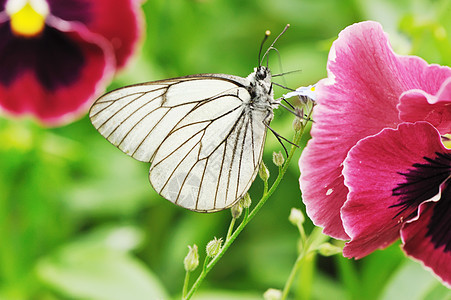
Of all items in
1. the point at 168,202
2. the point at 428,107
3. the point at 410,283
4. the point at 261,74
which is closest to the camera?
the point at 428,107

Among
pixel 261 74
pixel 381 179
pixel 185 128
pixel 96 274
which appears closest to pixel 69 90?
pixel 96 274

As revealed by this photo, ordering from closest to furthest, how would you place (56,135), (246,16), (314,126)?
A: (314,126)
(56,135)
(246,16)

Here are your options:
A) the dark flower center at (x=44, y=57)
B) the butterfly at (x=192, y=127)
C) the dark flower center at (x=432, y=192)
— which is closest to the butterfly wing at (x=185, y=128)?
the butterfly at (x=192, y=127)

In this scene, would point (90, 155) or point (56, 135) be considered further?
point (56, 135)

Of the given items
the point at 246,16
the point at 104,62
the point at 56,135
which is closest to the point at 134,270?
the point at 104,62

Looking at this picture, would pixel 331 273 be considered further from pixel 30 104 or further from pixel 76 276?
pixel 30 104

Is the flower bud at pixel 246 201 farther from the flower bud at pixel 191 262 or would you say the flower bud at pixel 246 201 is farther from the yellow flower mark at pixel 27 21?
the yellow flower mark at pixel 27 21

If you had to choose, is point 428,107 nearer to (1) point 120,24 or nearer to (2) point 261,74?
(2) point 261,74

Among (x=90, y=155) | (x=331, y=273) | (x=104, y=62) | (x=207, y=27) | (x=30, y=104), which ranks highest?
(x=207, y=27)
